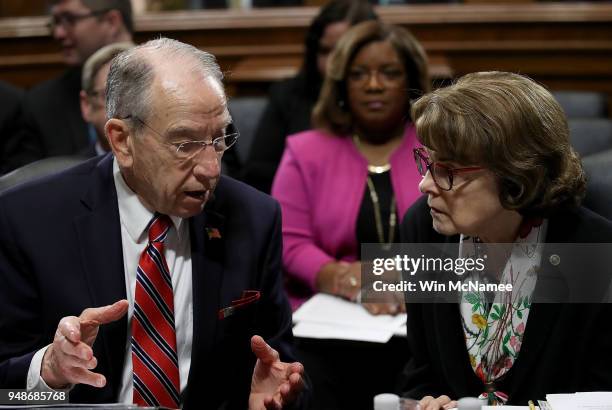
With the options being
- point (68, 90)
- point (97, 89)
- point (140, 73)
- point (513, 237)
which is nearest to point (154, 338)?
point (140, 73)

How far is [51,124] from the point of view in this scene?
13.0 feet

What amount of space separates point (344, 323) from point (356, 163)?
0.76 meters

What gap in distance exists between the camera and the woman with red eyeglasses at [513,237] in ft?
5.94

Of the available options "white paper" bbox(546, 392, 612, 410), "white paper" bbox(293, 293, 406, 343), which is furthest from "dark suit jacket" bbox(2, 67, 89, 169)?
"white paper" bbox(546, 392, 612, 410)

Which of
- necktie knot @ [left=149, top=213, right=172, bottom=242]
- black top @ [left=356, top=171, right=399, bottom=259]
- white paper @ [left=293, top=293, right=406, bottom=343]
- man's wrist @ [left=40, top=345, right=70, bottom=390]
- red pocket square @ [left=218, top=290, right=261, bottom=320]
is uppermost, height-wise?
necktie knot @ [left=149, top=213, right=172, bottom=242]

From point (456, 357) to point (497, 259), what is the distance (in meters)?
0.23

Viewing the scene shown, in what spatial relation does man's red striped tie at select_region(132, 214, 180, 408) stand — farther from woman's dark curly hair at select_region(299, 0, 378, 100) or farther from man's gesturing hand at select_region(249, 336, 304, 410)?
woman's dark curly hair at select_region(299, 0, 378, 100)

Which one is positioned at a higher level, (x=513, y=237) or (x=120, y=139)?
(x=120, y=139)

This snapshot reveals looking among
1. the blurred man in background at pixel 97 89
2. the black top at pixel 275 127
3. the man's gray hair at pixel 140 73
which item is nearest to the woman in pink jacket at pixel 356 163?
the black top at pixel 275 127

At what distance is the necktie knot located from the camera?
1884mm

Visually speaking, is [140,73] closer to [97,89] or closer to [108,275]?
[108,275]

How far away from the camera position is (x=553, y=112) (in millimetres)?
1836

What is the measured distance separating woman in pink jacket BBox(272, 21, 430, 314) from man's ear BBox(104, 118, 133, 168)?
1.22 metres

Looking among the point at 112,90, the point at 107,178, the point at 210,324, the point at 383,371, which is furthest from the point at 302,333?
the point at 112,90
